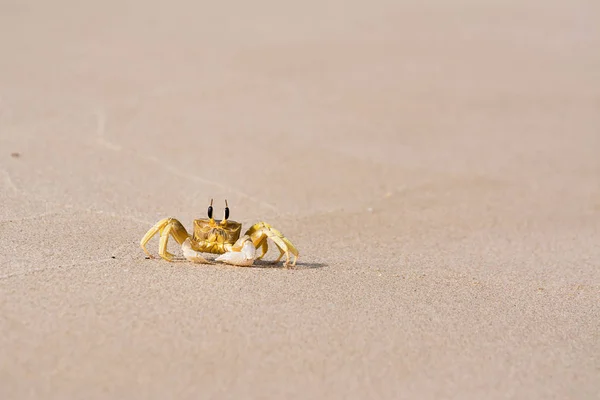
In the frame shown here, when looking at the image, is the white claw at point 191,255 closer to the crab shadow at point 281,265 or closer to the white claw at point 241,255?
the white claw at point 241,255

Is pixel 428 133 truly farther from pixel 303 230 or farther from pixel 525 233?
pixel 303 230

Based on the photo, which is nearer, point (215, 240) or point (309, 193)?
point (215, 240)

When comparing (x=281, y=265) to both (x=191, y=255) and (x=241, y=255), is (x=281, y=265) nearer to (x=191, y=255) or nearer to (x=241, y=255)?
(x=241, y=255)

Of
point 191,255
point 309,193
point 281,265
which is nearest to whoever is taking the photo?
point 191,255

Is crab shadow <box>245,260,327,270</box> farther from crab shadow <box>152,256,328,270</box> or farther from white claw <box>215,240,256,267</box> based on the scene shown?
white claw <box>215,240,256,267</box>

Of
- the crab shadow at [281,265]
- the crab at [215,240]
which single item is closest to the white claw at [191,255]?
the crab at [215,240]

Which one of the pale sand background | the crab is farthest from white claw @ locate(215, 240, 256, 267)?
the pale sand background

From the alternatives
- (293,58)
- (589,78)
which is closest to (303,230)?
(293,58)

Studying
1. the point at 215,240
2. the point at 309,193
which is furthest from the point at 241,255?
the point at 309,193
